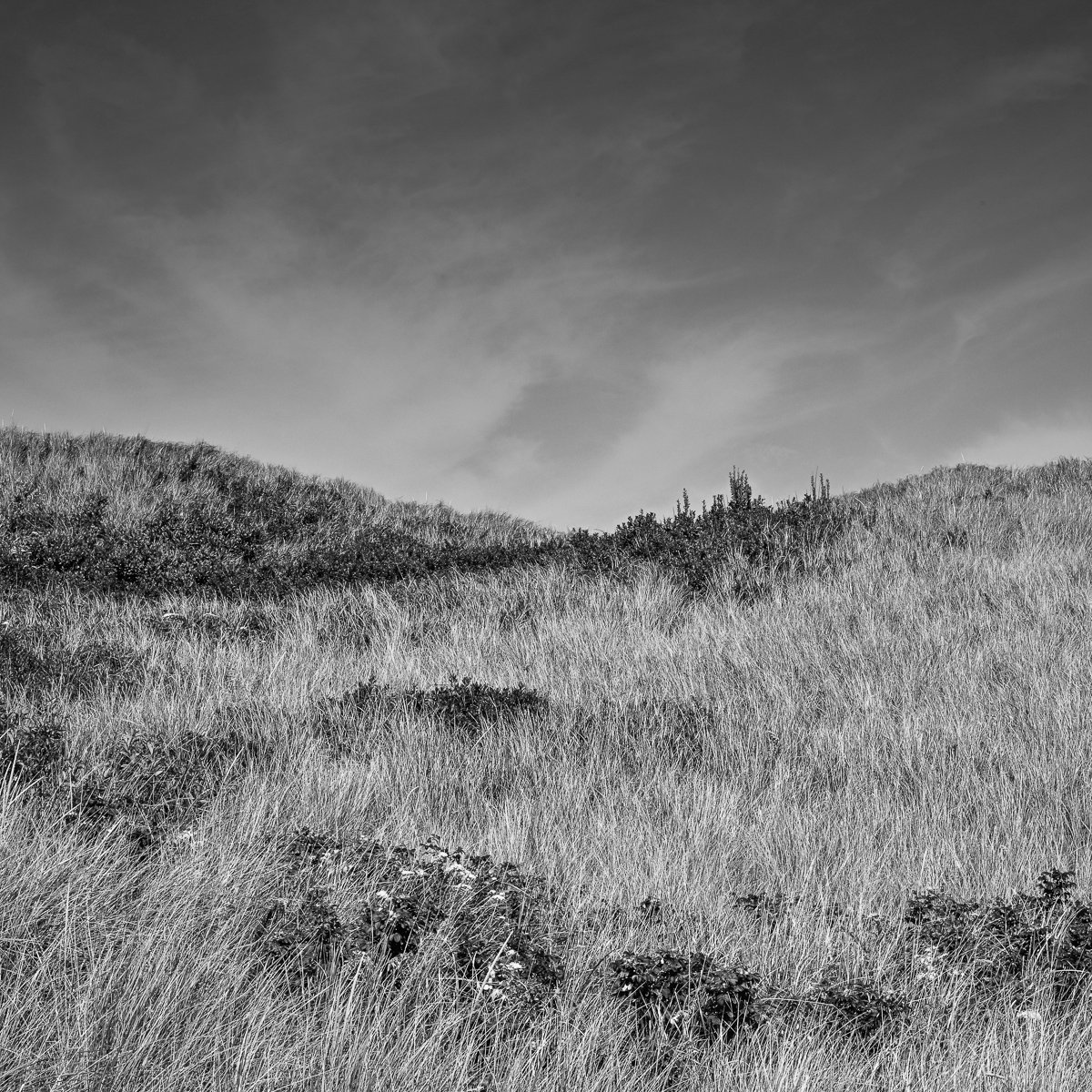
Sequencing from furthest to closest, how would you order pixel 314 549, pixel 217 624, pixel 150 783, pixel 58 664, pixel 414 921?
1. pixel 314 549
2. pixel 217 624
3. pixel 58 664
4. pixel 150 783
5. pixel 414 921

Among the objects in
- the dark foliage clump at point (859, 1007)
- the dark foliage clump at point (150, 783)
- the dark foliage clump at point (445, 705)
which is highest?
the dark foliage clump at point (445, 705)

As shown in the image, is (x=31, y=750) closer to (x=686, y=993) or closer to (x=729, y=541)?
(x=686, y=993)

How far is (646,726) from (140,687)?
357 centimetres

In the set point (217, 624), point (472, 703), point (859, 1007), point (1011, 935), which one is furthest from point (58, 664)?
point (1011, 935)

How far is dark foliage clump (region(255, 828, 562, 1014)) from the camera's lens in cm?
273

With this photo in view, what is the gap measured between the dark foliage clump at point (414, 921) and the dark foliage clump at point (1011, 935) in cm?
139

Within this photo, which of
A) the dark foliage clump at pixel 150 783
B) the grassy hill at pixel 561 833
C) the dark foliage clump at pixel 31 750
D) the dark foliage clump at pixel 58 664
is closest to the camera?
the grassy hill at pixel 561 833

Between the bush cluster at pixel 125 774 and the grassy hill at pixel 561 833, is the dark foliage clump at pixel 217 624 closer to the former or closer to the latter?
the grassy hill at pixel 561 833

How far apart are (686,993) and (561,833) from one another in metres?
1.33

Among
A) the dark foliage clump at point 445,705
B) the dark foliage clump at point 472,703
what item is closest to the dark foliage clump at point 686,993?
the dark foliage clump at point 445,705

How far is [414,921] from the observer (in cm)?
289

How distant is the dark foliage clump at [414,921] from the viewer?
8.95 feet

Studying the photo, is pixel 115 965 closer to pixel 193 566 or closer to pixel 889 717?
pixel 889 717

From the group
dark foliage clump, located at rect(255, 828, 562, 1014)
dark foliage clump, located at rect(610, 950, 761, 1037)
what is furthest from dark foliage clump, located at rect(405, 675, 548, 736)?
dark foliage clump, located at rect(610, 950, 761, 1037)
